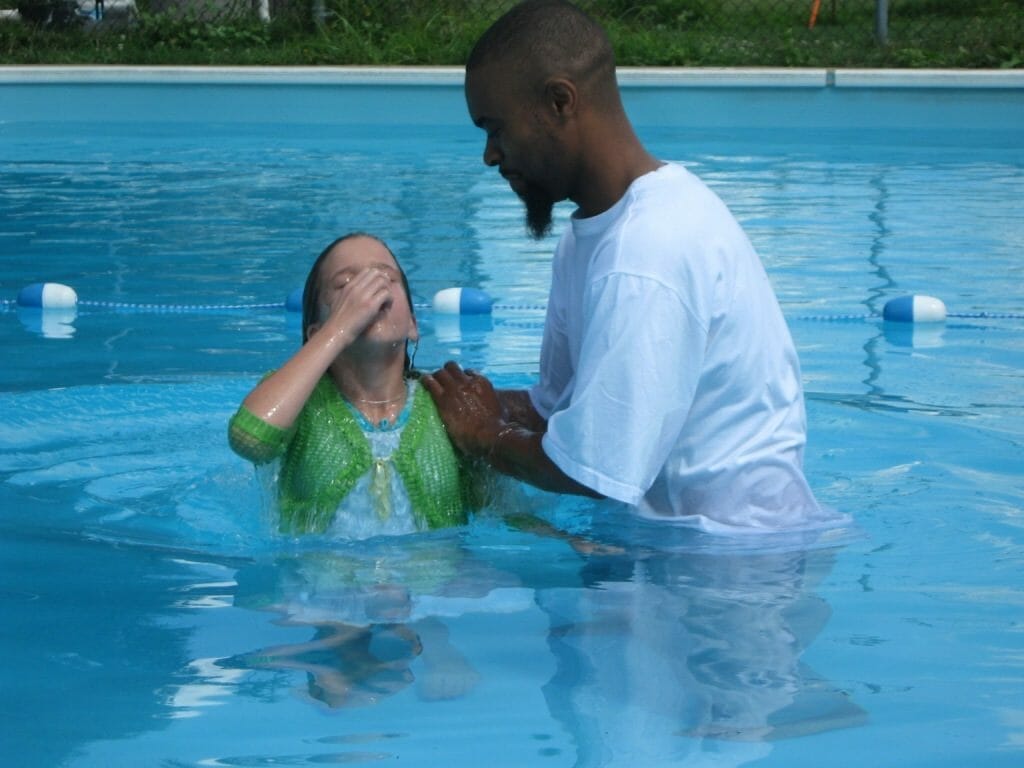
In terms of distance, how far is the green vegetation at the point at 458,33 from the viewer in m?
13.8

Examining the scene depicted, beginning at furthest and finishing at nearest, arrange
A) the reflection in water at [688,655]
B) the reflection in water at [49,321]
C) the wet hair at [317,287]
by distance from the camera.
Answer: the reflection in water at [49,321]
the wet hair at [317,287]
the reflection in water at [688,655]

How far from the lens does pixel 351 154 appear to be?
12.5 m

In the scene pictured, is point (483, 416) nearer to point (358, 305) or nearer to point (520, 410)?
point (520, 410)

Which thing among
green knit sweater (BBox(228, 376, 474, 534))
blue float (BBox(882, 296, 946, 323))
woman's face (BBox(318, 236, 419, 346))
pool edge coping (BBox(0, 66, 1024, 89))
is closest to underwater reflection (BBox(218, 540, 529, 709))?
green knit sweater (BBox(228, 376, 474, 534))

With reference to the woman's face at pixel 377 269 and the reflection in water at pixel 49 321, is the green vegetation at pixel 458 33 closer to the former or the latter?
the reflection in water at pixel 49 321

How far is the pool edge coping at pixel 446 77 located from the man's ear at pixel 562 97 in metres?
9.99

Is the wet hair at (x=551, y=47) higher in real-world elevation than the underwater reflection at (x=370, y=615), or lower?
higher

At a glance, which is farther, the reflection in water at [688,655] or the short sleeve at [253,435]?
the short sleeve at [253,435]

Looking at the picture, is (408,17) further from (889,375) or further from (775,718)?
(775,718)

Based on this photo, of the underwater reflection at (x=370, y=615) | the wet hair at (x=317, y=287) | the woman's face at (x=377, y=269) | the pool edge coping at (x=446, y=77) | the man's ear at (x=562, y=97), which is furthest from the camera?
the pool edge coping at (x=446, y=77)

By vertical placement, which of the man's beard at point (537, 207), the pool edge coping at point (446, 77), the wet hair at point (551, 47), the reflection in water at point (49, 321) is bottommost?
the reflection in water at point (49, 321)

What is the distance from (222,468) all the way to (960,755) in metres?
2.64

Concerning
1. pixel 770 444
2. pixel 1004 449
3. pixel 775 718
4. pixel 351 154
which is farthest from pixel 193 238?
pixel 775 718

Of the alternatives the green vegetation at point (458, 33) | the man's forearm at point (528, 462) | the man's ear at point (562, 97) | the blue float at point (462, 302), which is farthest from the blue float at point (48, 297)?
the green vegetation at point (458, 33)
